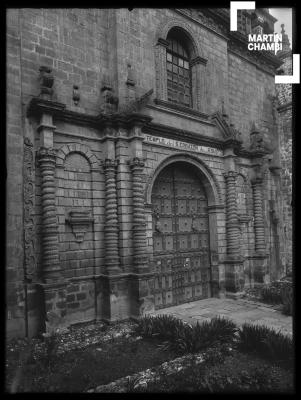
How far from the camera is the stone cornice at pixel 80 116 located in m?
7.08

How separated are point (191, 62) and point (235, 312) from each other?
27.9 ft

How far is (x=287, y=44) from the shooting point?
15703mm

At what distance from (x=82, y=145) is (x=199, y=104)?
4861 millimetres

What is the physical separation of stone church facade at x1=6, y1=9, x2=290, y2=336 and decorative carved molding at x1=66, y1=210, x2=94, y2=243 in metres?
0.03

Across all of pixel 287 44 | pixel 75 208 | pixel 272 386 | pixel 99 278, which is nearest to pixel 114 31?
pixel 75 208

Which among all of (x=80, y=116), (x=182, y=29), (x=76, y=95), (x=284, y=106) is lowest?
(x=80, y=116)

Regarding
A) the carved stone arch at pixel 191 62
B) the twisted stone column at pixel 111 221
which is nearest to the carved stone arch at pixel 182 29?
the carved stone arch at pixel 191 62

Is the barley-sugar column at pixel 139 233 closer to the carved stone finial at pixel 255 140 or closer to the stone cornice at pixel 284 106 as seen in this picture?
the carved stone finial at pixel 255 140

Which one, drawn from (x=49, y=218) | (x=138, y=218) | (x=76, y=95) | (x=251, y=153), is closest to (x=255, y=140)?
(x=251, y=153)

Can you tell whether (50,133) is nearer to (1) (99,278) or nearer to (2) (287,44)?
(1) (99,278)

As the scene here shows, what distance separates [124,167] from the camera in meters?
8.38

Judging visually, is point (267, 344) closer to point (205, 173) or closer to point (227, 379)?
point (227, 379)

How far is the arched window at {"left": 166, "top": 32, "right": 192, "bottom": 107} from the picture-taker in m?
10.4

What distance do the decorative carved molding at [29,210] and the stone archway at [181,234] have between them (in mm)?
3547
